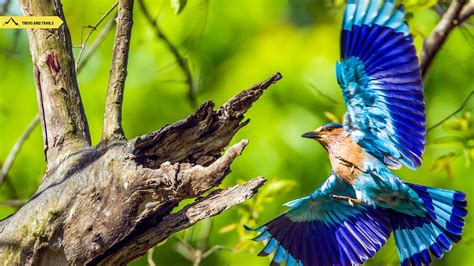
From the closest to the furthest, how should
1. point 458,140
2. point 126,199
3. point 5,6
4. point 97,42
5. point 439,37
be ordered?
1. point 126,199
2. point 439,37
3. point 458,140
4. point 5,6
5. point 97,42

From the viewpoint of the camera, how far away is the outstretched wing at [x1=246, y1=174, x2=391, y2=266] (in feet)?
8.14

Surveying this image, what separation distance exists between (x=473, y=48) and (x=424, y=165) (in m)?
0.47

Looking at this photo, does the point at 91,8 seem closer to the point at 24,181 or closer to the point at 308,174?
the point at 24,181

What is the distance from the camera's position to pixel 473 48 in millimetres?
3115

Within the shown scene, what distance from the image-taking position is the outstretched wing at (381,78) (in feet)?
7.59

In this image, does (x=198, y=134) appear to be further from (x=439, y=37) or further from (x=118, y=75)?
(x=439, y=37)

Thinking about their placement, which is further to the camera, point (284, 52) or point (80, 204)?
point (284, 52)

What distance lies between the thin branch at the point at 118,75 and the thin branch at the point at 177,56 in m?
0.91

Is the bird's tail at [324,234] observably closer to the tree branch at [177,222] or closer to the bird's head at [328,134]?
the bird's head at [328,134]

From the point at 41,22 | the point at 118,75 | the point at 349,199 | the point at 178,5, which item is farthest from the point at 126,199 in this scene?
the point at 178,5

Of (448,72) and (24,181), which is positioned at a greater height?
(24,181)

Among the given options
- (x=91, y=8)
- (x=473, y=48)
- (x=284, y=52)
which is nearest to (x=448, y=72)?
(x=473, y=48)

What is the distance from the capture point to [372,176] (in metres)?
2.40

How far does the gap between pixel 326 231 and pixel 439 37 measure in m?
0.67
